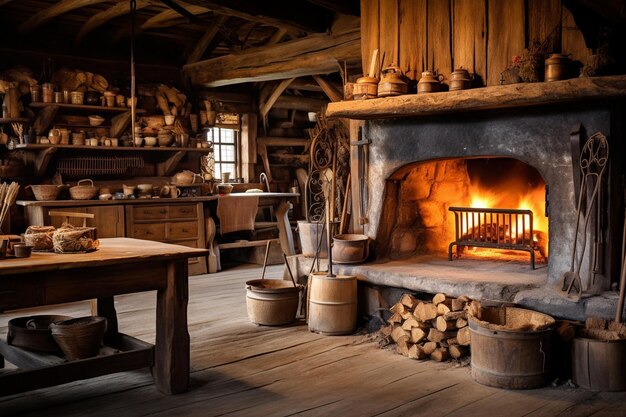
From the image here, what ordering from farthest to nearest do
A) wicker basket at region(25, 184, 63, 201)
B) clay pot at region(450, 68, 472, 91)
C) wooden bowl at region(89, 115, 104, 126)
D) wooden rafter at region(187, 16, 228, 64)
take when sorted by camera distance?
wooden rafter at region(187, 16, 228, 64)
wooden bowl at region(89, 115, 104, 126)
wicker basket at region(25, 184, 63, 201)
clay pot at region(450, 68, 472, 91)

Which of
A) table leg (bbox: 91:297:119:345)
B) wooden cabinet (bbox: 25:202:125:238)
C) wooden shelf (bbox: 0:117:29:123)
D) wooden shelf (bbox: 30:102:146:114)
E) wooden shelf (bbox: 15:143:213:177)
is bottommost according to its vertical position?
table leg (bbox: 91:297:119:345)

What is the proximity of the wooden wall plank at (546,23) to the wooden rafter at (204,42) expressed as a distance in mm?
4939

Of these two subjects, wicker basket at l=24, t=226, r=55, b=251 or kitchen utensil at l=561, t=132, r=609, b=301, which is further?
kitchen utensil at l=561, t=132, r=609, b=301

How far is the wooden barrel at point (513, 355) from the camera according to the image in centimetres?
421

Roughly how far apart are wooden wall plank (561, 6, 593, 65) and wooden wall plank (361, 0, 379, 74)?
1749mm

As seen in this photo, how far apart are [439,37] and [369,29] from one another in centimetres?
78

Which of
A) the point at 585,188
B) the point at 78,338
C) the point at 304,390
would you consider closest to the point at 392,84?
the point at 585,188

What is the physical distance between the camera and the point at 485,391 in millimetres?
4215

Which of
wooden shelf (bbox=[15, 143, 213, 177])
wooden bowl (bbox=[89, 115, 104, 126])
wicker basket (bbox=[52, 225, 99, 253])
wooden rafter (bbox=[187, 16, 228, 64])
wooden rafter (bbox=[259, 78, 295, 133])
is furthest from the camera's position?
wooden rafter (bbox=[259, 78, 295, 133])

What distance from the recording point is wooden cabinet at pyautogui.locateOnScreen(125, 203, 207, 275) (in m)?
8.27

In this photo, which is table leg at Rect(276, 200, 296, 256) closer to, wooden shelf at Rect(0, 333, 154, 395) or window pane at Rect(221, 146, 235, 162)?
Answer: window pane at Rect(221, 146, 235, 162)

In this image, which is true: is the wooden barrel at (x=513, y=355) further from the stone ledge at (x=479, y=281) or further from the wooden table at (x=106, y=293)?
the wooden table at (x=106, y=293)

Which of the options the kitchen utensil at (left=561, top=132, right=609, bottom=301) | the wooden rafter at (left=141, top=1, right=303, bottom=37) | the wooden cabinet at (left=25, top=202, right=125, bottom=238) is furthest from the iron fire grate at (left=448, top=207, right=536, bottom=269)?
the wooden cabinet at (left=25, top=202, right=125, bottom=238)

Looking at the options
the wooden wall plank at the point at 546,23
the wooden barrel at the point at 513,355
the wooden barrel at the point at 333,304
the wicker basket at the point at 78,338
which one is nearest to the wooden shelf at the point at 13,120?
the wooden barrel at the point at 333,304
